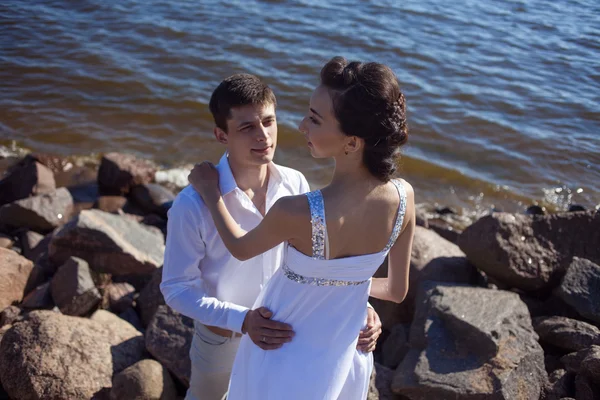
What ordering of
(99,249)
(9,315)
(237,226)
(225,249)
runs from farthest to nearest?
(99,249)
(9,315)
(225,249)
(237,226)

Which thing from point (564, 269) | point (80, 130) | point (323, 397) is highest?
point (323, 397)

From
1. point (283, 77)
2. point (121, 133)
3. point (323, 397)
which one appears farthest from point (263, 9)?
point (323, 397)

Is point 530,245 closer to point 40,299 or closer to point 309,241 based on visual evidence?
point 309,241

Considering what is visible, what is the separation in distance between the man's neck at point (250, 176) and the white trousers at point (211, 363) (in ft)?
2.53

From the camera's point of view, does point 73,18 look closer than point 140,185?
No

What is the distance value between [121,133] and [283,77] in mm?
3054

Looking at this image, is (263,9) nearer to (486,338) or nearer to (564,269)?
(564,269)

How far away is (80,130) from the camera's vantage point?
31.5ft

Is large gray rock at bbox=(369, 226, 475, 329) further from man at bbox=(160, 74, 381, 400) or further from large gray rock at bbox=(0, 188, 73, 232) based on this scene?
large gray rock at bbox=(0, 188, 73, 232)

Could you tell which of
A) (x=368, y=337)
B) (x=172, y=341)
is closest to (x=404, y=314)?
(x=172, y=341)

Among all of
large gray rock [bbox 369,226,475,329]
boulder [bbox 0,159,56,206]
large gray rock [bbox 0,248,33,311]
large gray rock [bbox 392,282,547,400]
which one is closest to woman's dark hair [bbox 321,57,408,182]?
large gray rock [bbox 392,282,547,400]

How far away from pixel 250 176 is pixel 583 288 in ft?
9.09

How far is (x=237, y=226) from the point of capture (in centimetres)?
287

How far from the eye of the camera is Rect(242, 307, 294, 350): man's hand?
8.54ft
